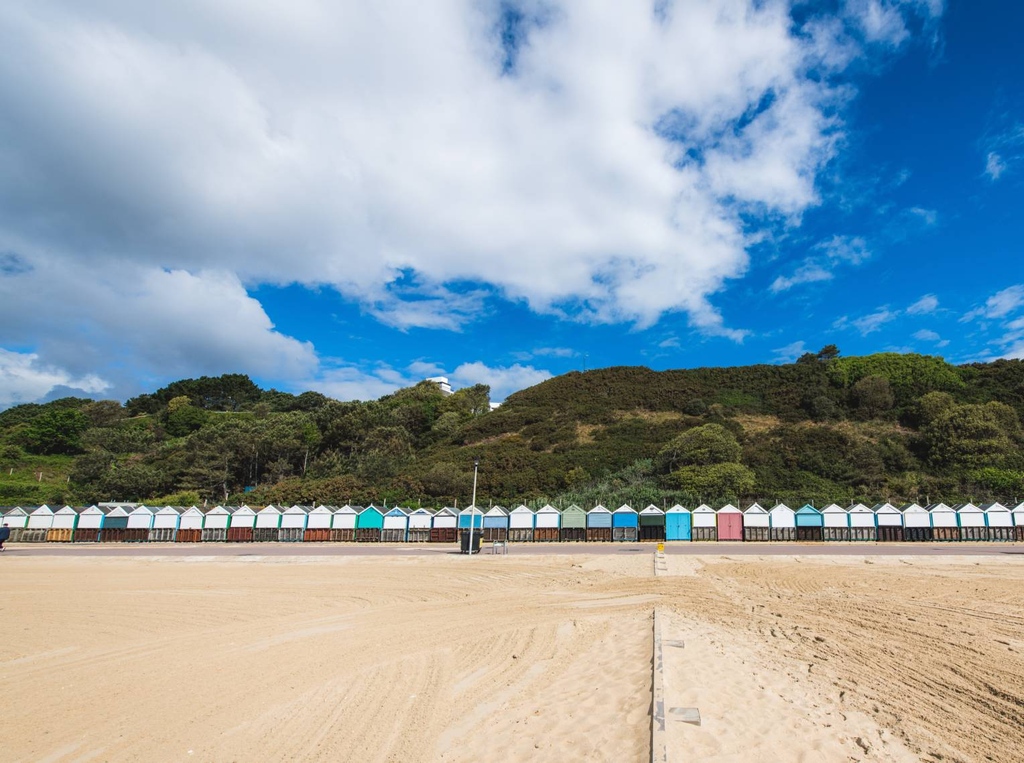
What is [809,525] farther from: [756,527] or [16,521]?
[16,521]

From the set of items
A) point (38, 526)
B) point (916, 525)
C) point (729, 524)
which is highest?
point (916, 525)

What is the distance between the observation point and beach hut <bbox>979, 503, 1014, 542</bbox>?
35.7 m

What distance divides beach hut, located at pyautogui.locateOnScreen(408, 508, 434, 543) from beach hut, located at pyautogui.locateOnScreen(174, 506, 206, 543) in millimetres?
15620

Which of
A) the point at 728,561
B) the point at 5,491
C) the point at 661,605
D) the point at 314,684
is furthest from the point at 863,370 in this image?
the point at 5,491

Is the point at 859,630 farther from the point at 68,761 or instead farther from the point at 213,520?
the point at 213,520

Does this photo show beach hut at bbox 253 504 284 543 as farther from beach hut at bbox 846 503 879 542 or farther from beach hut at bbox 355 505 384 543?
beach hut at bbox 846 503 879 542

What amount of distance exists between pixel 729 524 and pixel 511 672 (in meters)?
32.6

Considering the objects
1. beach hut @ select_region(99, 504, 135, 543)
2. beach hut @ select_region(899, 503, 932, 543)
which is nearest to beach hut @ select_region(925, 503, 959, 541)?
beach hut @ select_region(899, 503, 932, 543)

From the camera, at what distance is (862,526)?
119 feet

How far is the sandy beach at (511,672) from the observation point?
579 cm

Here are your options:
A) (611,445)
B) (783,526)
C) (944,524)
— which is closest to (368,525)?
(783,526)

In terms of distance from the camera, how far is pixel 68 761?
17.9 feet

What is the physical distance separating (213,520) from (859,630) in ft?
138

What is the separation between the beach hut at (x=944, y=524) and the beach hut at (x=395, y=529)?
33797mm
